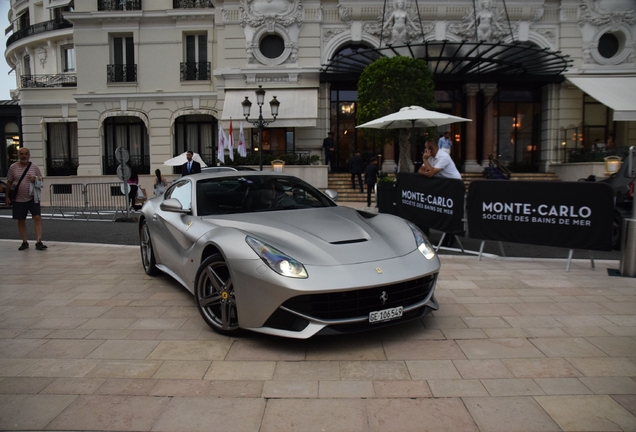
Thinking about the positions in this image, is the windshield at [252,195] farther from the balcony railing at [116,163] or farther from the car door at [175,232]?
the balcony railing at [116,163]

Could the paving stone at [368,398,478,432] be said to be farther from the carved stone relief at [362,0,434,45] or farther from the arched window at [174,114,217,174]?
the arched window at [174,114,217,174]

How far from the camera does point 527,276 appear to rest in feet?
21.3

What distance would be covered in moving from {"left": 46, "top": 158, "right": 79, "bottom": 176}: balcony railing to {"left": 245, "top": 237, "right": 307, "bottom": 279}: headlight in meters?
27.2

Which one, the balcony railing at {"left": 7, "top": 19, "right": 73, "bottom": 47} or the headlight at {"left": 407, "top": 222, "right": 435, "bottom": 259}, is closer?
the headlight at {"left": 407, "top": 222, "right": 435, "bottom": 259}

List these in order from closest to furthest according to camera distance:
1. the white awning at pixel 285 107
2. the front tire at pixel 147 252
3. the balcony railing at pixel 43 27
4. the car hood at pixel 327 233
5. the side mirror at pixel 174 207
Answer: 1. the car hood at pixel 327 233
2. the side mirror at pixel 174 207
3. the front tire at pixel 147 252
4. the white awning at pixel 285 107
5. the balcony railing at pixel 43 27

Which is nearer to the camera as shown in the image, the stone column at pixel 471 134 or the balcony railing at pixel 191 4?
the stone column at pixel 471 134

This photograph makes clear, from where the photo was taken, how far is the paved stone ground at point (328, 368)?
2.84 m

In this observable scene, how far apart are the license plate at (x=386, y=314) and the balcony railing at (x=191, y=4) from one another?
24.8m

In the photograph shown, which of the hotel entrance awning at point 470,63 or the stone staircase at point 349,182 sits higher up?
the hotel entrance awning at point 470,63

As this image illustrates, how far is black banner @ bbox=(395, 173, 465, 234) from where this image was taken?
313 inches

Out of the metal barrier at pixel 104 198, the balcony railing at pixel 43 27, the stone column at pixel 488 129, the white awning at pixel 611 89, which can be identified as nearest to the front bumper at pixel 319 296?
the metal barrier at pixel 104 198

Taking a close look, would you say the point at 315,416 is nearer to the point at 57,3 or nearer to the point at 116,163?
the point at 116,163

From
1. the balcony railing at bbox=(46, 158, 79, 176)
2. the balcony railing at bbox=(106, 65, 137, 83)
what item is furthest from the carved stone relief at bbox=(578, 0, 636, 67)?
the balcony railing at bbox=(46, 158, 79, 176)

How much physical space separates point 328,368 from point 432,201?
5.45 metres
